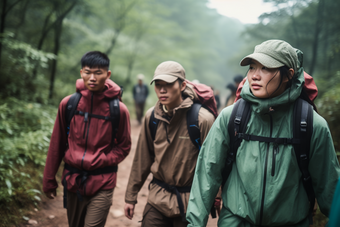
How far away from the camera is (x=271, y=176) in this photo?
1.76 metres

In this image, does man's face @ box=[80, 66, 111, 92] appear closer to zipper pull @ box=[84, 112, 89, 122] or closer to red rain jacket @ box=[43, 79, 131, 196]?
red rain jacket @ box=[43, 79, 131, 196]

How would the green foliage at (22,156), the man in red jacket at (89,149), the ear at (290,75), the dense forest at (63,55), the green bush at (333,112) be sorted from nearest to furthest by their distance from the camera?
the ear at (290,75) < the man in red jacket at (89,149) < the green foliage at (22,156) < the dense forest at (63,55) < the green bush at (333,112)

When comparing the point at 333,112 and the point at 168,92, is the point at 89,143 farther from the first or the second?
the point at 333,112

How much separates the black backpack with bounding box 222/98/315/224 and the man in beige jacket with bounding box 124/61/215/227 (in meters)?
0.66

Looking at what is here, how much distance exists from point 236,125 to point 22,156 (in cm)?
498

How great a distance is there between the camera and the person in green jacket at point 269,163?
5.78ft

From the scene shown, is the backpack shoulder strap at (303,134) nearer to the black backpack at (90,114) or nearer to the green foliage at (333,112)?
the black backpack at (90,114)

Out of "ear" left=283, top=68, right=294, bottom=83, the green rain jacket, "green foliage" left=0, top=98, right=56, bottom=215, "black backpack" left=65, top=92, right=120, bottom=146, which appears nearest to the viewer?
the green rain jacket

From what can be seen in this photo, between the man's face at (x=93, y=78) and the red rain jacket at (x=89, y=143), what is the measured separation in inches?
3.1

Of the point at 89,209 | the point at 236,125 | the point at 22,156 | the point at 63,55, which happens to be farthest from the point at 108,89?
the point at 63,55

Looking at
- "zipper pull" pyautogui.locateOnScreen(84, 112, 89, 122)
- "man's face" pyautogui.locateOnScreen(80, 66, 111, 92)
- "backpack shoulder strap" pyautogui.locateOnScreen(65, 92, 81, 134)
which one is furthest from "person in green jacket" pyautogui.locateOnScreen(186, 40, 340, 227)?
"backpack shoulder strap" pyautogui.locateOnScreen(65, 92, 81, 134)

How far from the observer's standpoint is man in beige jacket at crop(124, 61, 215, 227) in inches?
103

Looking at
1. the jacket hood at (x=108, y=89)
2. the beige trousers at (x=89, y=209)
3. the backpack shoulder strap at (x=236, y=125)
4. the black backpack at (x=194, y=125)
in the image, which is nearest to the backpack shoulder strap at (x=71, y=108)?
the jacket hood at (x=108, y=89)

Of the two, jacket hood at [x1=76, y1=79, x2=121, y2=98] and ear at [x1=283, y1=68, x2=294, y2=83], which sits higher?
ear at [x1=283, y1=68, x2=294, y2=83]
